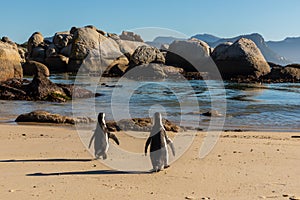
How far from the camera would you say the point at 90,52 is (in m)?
48.8

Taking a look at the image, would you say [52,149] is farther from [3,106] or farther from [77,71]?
[77,71]

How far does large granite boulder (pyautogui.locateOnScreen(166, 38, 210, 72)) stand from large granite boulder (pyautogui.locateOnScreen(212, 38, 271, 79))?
2.20 m

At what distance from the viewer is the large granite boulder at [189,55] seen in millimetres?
45469

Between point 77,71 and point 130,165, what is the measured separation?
43.1m

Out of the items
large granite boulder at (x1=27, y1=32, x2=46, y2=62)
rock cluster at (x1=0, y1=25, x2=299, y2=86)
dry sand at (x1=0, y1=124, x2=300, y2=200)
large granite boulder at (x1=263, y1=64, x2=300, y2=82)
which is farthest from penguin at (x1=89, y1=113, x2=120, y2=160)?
large granite boulder at (x1=27, y1=32, x2=46, y2=62)

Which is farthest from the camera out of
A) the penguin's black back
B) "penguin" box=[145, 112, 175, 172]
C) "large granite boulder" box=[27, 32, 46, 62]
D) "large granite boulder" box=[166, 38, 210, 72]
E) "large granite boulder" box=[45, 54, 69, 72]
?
"large granite boulder" box=[27, 32, 46, 62]

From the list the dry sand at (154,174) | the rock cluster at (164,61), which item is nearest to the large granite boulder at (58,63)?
the rock cluster at (164,61)

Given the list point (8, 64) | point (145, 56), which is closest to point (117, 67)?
point (145, 56)

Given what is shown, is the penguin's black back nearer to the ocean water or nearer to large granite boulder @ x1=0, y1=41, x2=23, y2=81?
the ocean water

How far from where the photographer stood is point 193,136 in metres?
11.6

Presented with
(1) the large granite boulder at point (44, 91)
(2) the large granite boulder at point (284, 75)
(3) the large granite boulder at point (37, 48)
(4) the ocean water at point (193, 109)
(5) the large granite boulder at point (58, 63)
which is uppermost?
(3) the large granite boulder at point (37, 48)

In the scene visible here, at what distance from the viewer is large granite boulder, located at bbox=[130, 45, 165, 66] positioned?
1672 inches

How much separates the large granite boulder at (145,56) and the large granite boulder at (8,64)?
14.6 m

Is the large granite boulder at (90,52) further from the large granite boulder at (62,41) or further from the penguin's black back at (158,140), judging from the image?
the penguin's black back at (158,140)
